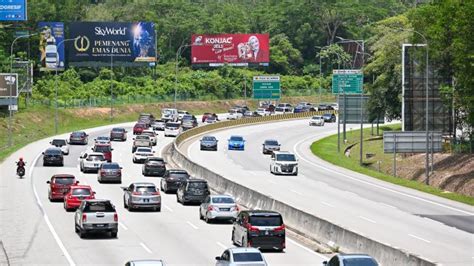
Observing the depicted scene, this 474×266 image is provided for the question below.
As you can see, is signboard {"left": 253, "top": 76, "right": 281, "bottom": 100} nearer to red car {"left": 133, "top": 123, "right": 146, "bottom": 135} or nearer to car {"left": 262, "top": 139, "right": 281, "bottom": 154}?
red car {"left": 133, "top": 123, "right": 146, "bottom": 135}

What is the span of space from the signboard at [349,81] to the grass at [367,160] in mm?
5966

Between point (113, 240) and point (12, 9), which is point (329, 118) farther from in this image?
point (113, 240)

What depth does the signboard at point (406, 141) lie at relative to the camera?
75.4 metres

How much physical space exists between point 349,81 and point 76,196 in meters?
55.9

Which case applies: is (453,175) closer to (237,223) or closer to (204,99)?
(237,223)

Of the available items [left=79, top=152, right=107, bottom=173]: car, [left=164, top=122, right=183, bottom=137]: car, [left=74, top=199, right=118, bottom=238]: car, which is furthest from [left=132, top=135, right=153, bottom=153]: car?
[left=74, top=199, right=118, bottom=238]: car

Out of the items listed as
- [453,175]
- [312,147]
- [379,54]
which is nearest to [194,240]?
[453,175]

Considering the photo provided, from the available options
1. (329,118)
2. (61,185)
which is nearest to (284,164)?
(61,185)

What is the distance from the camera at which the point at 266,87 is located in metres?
144

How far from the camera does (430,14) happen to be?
82.4m

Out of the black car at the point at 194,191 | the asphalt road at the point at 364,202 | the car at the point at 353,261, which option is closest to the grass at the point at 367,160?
the asphalt road at the point at 364,202

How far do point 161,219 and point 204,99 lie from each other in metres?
119

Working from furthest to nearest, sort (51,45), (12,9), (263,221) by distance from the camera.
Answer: (51,45), (12,9), (263,221)

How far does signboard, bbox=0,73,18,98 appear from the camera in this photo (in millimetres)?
93875
